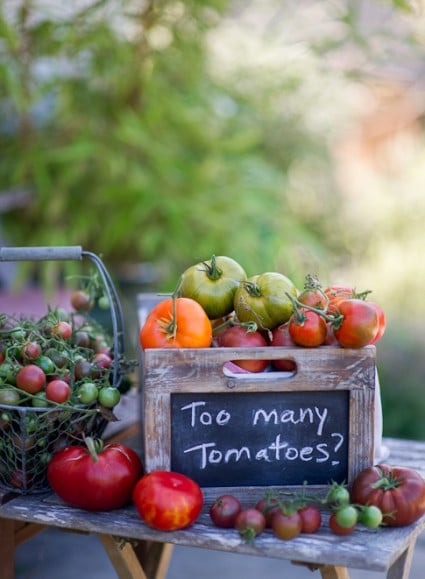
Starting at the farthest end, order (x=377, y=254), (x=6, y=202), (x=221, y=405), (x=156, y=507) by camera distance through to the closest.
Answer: (x=377, y=254)
(x=6, y=202)
(x=221, y=405)
(x=156, y=507)

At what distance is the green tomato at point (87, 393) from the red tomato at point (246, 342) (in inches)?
10.0

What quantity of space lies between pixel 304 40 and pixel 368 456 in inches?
99.5

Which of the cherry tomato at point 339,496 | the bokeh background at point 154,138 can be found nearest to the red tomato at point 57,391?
the cherry tomato at point 339,496

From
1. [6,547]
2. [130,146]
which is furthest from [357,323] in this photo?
[130,146]

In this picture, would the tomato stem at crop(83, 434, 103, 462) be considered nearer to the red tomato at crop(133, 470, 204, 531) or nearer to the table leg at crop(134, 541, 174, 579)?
the red tomato at crop(133, 470, 204, 531)

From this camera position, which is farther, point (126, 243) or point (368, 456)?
point (126, 243)

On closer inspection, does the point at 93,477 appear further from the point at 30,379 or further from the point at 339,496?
the point at 339,496

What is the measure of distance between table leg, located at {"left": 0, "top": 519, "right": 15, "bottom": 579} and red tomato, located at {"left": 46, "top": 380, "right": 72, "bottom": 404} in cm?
39

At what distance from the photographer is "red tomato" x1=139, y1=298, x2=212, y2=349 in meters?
1.36

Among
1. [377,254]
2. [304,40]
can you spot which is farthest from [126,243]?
[377,254]

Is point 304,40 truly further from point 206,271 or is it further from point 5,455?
point 5,455

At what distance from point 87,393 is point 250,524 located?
38 centimetres

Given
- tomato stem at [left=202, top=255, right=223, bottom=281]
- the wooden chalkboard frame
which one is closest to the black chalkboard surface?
the wooden chalkboard frame

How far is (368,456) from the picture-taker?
55.2 inches
